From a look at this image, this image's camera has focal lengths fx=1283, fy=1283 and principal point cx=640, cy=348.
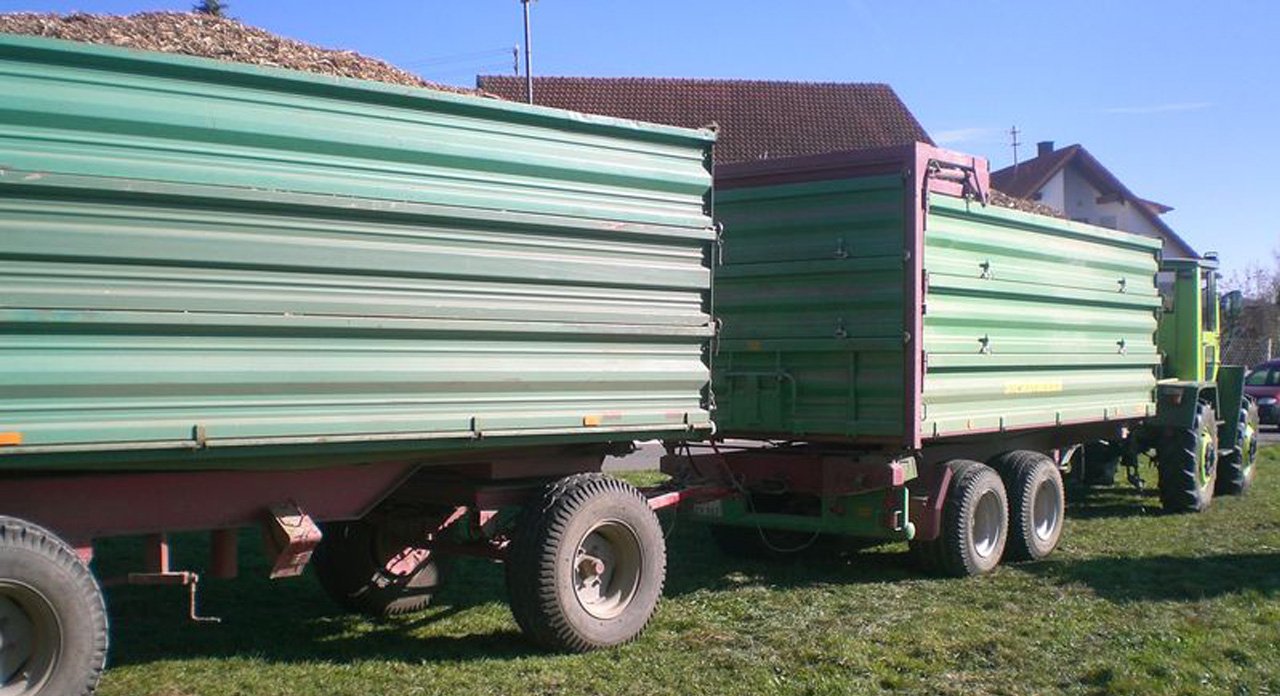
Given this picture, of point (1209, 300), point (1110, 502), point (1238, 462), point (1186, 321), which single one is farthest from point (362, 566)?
point (1238, 462)

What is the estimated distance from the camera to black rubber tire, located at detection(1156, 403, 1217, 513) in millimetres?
12266

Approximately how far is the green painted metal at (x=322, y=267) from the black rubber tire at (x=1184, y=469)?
282 inches

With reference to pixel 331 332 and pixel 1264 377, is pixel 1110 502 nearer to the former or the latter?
pixel 331 332

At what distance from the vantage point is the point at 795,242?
339 inches

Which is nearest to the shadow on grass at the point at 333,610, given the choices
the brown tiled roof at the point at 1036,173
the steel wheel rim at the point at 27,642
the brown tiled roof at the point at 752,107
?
the steel wheel rim at the point at 27,642

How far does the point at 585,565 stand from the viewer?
6.60 m

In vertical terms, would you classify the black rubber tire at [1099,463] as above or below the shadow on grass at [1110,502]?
above

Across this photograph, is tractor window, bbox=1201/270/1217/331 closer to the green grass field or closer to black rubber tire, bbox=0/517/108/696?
the green grass field

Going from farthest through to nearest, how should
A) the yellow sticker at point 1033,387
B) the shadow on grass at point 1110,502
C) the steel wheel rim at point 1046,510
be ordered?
the shadow on grass at point 1110,502 < the steel wheel rim at point 1046,510 < the yellow sticker at point 1033,387

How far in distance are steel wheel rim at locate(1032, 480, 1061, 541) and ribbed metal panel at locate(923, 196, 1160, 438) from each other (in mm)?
512

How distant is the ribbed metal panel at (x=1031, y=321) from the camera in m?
8.52

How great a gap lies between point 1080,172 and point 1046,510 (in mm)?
37536

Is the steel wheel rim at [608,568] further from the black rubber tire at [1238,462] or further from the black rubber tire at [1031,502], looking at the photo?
the black rubber tire at [1238,462]

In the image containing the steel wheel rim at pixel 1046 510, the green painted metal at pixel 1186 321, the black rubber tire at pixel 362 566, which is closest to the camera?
the black rubber tire at pixel 362 566
